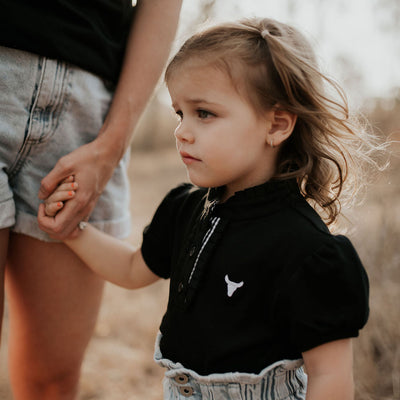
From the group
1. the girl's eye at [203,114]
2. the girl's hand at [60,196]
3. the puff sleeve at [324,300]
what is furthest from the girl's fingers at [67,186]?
the puff sleeve at [324,300]

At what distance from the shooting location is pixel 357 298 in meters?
1.17

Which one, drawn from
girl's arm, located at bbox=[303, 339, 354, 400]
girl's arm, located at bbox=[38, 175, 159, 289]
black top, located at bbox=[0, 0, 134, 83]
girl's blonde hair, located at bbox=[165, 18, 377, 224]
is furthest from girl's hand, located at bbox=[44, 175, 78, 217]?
girl's arm, located at bbox=[303, 339, 354, 400]

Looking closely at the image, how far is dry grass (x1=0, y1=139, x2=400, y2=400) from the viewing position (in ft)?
8.27

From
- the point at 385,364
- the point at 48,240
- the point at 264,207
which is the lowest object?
the point at 385,364

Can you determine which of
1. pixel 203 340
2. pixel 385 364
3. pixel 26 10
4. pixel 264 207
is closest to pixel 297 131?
pixel 264 207

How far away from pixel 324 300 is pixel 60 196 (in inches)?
34.6

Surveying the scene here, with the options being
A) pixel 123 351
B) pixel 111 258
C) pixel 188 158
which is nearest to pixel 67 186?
pixel 111 258

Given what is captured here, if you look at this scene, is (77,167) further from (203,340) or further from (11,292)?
(203,340)

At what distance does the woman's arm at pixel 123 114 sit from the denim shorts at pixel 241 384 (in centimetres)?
59

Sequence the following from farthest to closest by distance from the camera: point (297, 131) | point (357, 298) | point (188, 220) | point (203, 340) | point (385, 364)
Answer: point (385, 364)
point (188, 220)
point (297, 131)
point (203, 340)
point (357, 298)

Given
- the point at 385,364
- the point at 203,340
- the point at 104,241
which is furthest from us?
the point at 385,364

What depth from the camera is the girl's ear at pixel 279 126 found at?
1.33 meters

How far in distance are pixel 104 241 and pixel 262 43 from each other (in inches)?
34.1

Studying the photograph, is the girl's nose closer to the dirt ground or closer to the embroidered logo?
the embroidered logo
